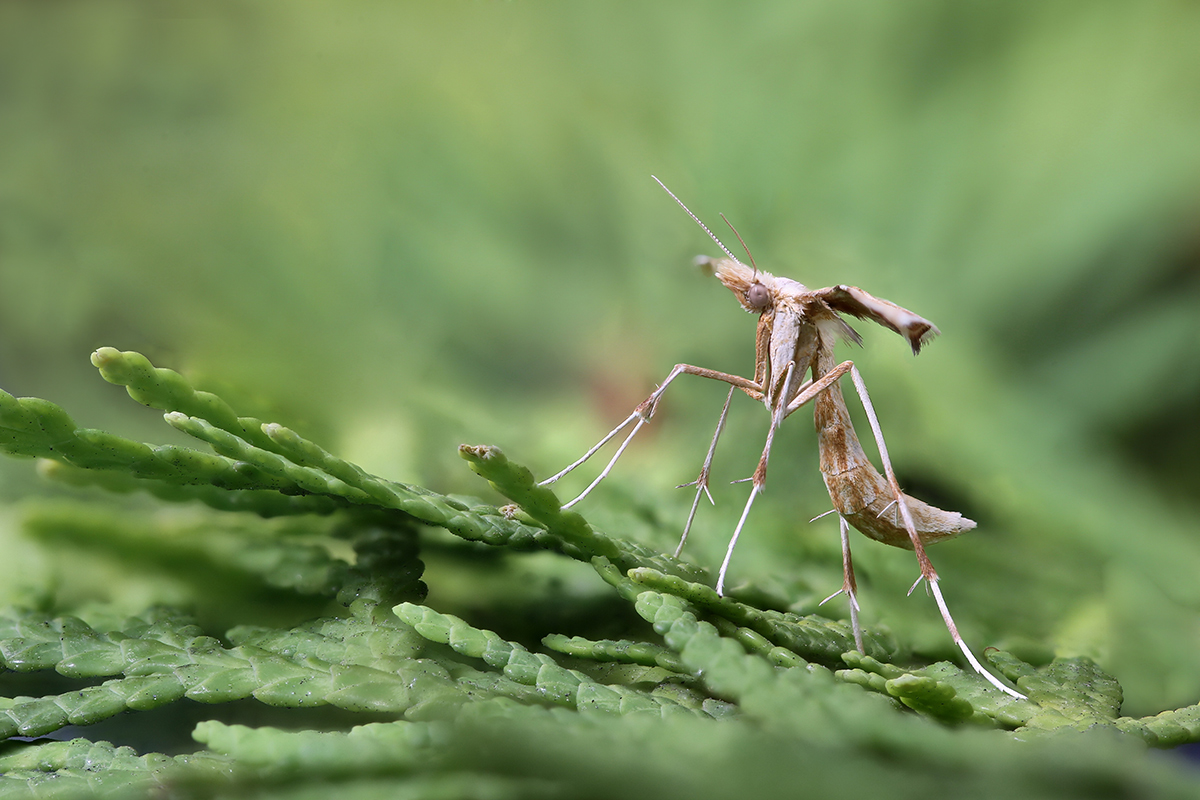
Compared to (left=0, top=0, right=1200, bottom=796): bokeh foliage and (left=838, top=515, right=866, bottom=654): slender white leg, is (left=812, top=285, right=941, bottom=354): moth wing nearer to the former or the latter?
(left=838, top=515, right=866, bottom=654): slender white leg

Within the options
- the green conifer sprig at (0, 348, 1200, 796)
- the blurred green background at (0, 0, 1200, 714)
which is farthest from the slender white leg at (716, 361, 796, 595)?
the blurred green background at (0, 0, 1200, 714)

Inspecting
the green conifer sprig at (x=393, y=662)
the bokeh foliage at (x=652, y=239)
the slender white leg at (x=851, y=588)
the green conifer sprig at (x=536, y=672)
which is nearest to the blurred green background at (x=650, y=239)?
the bokeh foliage at (x=652, y=239)

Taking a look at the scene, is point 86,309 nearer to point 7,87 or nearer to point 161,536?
point 7,87

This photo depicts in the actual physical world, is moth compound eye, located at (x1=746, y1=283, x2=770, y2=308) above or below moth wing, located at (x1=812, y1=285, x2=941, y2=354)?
above

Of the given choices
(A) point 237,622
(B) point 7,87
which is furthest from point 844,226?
(B) point 7,87

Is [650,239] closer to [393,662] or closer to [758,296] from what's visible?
[758,296]

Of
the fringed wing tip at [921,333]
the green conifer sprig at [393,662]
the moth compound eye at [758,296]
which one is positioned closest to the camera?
the green conifer sprig at [393,662]

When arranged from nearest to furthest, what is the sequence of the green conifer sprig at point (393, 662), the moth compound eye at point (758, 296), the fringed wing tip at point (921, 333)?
the green conifer sprig at point (393, 662), the fringed wing tip at point (921, 333), the moth compound eye at point (758, 296)

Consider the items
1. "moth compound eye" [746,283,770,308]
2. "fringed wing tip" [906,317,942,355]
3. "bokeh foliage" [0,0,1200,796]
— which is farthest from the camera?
"bokeh foliage" [0,0,1200,796]

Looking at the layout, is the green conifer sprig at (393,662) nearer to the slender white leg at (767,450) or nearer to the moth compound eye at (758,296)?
the slender white leg at (767,450)
